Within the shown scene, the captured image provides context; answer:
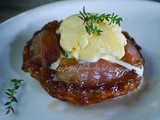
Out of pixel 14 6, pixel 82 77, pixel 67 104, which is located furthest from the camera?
pixel 14 6

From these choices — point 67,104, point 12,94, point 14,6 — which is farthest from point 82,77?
point 14,6

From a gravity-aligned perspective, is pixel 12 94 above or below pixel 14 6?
below

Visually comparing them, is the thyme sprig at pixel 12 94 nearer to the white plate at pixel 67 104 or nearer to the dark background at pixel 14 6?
the white plate at pixel 67 104

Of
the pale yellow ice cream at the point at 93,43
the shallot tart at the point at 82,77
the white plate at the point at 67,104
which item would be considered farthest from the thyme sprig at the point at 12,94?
the pale yellow ice cream at the point at 93,43

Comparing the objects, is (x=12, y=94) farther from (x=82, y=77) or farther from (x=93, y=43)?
(x=93, y=43)

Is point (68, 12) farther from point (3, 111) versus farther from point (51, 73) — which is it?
point (3, 111)

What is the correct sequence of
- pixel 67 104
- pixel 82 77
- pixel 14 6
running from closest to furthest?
pixel 82 77, pixel 67 104, pixel 14 6

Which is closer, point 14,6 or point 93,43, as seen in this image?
point 93,43

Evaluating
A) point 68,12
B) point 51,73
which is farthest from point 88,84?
point 68,12
